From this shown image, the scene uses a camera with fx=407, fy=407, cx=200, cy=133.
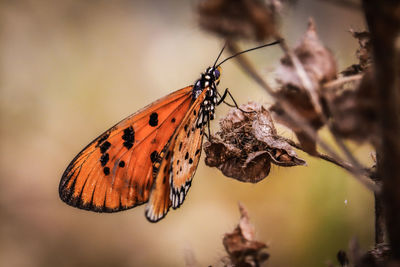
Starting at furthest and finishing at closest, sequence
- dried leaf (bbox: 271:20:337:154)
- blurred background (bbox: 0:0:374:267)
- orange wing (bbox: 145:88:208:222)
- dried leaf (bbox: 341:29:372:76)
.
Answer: blurred background (bbox: 0:0:374:267) → orange wing (bbox: 145:88:208:222) → dried leaf (bbox: 341:29:372:76) → dried leaf (bbox: 271:20:337:154)

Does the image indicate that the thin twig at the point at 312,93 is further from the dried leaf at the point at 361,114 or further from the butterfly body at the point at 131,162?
the butterfly body at the point at 131,162

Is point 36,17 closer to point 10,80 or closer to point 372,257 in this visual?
point 10,80

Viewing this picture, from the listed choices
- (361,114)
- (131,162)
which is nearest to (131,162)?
(131,162)

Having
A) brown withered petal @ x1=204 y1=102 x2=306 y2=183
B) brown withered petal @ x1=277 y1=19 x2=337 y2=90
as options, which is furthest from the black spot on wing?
brown withered petal @ x1=277 y1=19 x2=337 y2=90

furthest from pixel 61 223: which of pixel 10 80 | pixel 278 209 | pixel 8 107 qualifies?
pixel 278 209

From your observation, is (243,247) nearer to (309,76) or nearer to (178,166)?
(309,76)

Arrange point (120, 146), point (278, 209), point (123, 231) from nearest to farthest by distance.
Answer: point (120, 146) < point (278, 209) < point (123, 231)

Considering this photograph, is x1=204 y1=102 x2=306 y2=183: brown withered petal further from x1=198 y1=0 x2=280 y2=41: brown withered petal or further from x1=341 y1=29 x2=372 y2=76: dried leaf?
x1=198 y1=0 x2=280 y2=41: brown withered petal
